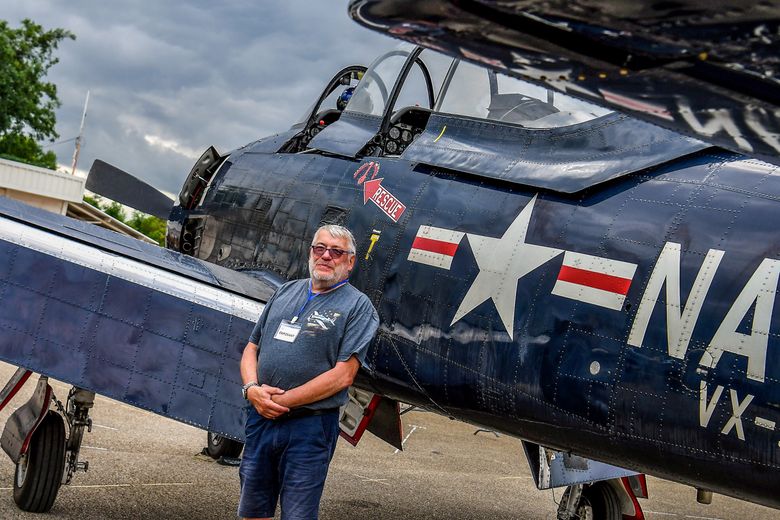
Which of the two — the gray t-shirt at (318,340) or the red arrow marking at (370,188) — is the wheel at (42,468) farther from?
the red arrow marking at (370,188)

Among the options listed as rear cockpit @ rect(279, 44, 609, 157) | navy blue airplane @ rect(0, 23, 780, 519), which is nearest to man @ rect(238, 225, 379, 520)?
navy blue airplane @ rect(0, 23, 780, 519)

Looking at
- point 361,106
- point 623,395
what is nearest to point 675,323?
point 623,395

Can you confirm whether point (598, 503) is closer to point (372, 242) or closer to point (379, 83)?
point (372, 242)

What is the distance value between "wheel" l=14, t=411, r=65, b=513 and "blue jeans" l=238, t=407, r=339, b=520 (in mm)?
2547

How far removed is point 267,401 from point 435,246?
1.64 metres

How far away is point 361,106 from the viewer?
6.91 meters

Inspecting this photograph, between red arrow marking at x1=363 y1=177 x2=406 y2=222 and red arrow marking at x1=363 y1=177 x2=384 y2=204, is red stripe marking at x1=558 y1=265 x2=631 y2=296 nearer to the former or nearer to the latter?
red arrow marking at x1=363 y1=177 x2=406 y2=222

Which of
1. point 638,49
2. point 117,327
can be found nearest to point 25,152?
point 117,327

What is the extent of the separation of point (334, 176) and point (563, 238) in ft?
7.91

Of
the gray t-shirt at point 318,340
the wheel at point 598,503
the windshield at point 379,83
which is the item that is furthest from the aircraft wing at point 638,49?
the wheel at point 598,503

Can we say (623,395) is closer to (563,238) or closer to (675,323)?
(675,323)

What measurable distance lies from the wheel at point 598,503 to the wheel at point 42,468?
3.85 m

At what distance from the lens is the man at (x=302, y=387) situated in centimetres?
384

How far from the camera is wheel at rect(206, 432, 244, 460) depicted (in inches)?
352
